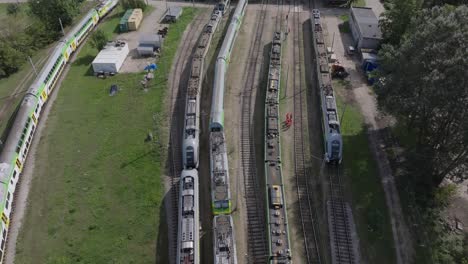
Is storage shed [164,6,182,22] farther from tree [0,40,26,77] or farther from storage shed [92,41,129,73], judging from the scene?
tree [0,40,26,77]

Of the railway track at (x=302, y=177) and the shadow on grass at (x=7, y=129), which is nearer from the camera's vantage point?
the railway track at (x=302, y=177)

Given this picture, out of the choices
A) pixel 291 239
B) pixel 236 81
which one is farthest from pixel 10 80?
pixel 291 239

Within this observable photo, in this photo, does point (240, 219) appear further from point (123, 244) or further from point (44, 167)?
point (44, 167)

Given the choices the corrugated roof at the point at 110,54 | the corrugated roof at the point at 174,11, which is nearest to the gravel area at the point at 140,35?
the corrugated roof at the point at 110,54

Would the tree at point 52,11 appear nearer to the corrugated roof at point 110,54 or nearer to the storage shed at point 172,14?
the corrugated roof at point 110,54

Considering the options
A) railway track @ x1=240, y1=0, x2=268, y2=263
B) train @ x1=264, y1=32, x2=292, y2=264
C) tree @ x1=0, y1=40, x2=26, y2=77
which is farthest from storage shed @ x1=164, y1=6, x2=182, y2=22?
train @ x1=264, y1=32, x2=292, y2=264
